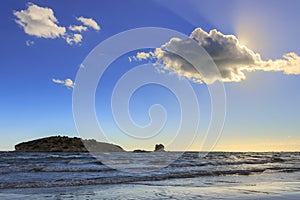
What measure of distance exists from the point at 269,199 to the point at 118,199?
14.2 ft

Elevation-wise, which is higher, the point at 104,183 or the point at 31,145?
the point at 31,145

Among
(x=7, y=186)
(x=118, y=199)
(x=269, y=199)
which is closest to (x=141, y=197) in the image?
(x=118, y=199)

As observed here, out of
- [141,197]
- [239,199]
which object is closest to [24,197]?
[141,197]

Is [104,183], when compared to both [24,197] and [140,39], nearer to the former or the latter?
[24,197]

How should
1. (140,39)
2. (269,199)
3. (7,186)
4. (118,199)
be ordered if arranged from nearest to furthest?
(269,199)
(118,199)
(7,186)
(140,39)

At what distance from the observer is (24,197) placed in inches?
399

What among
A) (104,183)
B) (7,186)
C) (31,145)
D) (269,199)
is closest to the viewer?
(269,199)

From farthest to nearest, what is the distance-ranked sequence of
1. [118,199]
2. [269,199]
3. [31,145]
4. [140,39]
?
[31,145] < [140,39] < [118,199] < [269,199]

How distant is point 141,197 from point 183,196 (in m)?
1.28

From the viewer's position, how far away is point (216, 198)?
30.0 ft

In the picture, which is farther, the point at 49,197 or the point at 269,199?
the point at 49,197

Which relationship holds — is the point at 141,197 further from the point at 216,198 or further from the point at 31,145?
the point at 31,145

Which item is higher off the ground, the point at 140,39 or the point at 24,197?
the point at 140,39

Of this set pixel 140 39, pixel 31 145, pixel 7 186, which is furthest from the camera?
pixel 31 145
